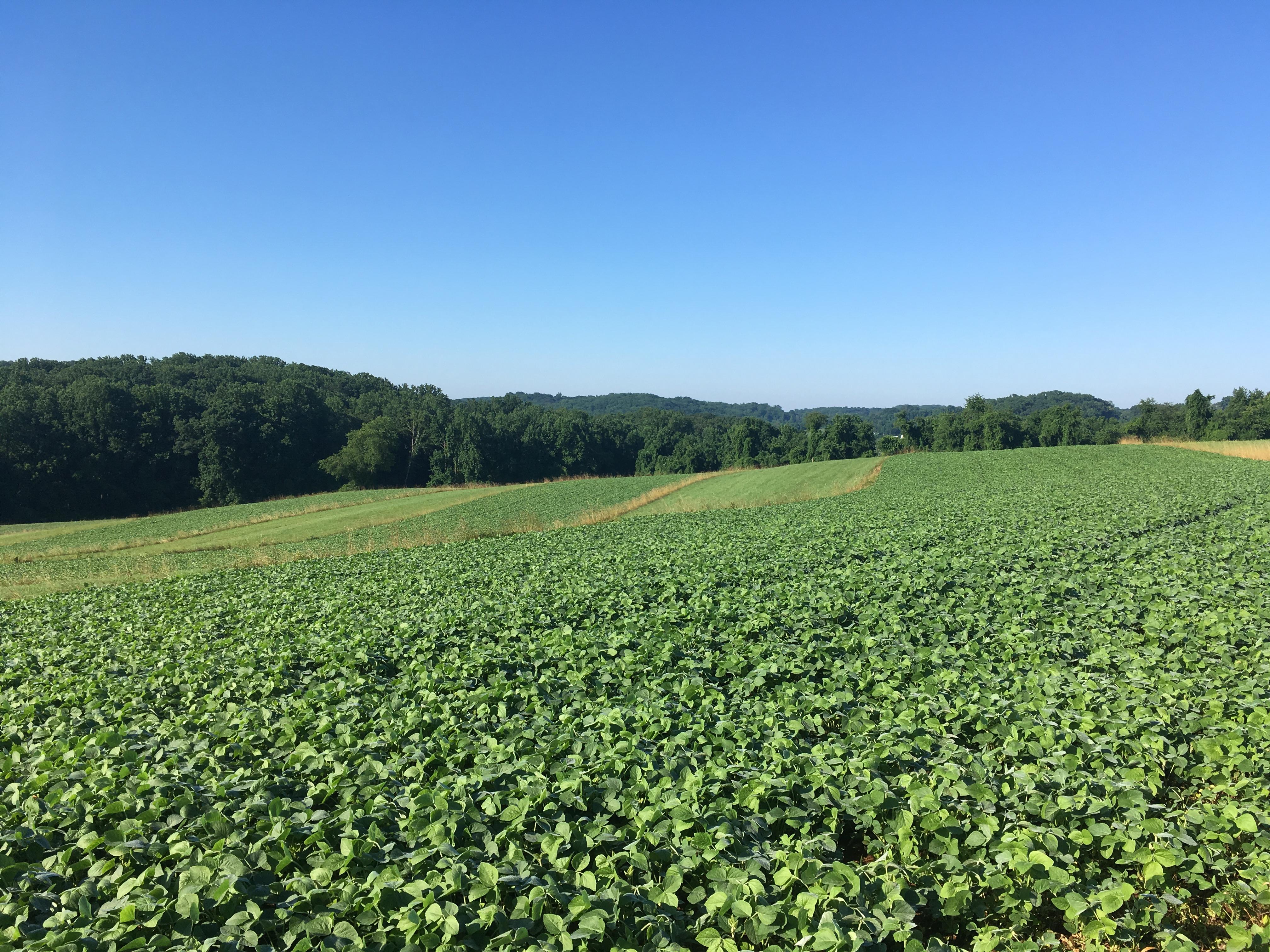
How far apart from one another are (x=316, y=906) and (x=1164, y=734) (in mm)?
6762

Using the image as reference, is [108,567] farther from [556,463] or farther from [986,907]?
[556,463]

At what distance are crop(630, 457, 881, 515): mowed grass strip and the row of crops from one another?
66.6ft

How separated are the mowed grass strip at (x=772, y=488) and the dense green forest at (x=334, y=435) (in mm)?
42615

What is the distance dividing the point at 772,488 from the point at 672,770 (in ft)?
125

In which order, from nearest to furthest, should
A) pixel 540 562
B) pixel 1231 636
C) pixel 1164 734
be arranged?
1. pixel 1164 734
2. pixel 1231 636
3. pixel 540 562

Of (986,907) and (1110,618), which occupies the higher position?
(1110,618)

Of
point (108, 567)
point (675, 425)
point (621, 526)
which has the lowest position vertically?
point (108, 567)

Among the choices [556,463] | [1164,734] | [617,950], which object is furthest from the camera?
[556,463]

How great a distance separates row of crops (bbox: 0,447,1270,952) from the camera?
376cm

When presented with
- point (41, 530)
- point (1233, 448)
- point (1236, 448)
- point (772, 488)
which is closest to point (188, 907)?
point (772, 488)

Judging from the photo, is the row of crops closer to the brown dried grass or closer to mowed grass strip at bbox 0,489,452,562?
mowed grass strip at bbox 0,489,452,562

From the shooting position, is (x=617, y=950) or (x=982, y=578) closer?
(x=617, y=950)

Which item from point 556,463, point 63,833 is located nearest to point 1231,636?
point 63,833

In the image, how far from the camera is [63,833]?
473 cm
